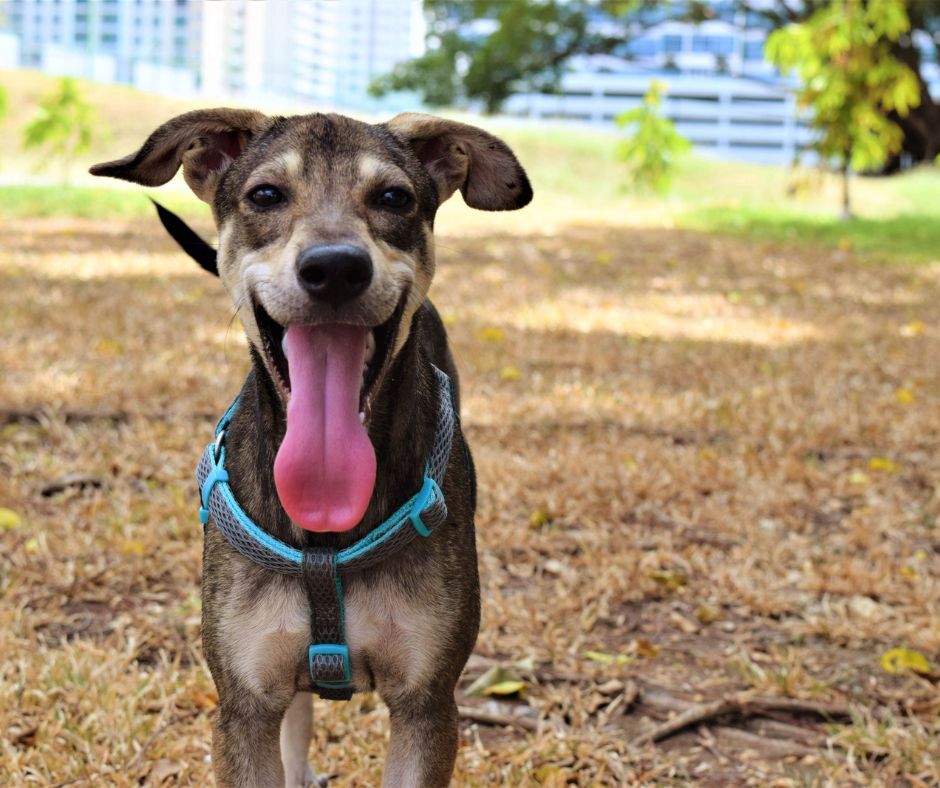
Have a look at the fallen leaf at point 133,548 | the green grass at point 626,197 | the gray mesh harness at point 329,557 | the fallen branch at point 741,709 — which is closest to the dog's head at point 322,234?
the gray mesh harness at point 329,557

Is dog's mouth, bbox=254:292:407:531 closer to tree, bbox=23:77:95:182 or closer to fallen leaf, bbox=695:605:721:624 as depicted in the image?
fallen leaf, bbox=695:605:721:624

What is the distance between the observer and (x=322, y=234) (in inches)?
97.7

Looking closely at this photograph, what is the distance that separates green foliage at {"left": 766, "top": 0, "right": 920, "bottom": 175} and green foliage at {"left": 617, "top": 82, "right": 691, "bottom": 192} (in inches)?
140

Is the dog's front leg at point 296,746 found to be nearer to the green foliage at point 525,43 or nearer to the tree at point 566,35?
the tree at point 566,35

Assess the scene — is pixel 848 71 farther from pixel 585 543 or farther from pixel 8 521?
pixel 8 521

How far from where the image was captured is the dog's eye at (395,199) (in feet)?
8.89

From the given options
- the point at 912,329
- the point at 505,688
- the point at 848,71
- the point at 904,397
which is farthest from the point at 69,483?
the point at 848,71

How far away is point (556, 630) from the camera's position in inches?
164

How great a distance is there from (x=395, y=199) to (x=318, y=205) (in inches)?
7.9

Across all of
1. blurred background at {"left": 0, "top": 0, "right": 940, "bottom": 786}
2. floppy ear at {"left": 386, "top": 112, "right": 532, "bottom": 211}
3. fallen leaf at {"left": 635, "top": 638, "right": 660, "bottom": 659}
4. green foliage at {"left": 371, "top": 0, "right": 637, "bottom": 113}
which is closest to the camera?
floppy ear at {"left": 386, "top": 112, "right": 532, "bottom": 211}

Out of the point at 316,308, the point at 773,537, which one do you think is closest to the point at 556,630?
the point at 773,537

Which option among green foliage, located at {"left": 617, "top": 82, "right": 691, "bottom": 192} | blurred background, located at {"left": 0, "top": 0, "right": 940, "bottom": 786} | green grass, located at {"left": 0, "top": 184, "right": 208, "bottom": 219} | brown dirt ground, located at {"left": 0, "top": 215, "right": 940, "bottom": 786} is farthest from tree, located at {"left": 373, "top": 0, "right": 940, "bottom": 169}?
brown dirt ground, located at {"left": 0, "top": 215, "right": 940, "bottom": 786}

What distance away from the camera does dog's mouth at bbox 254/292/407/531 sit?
8.16 ft

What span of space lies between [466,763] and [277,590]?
1.07 meters
